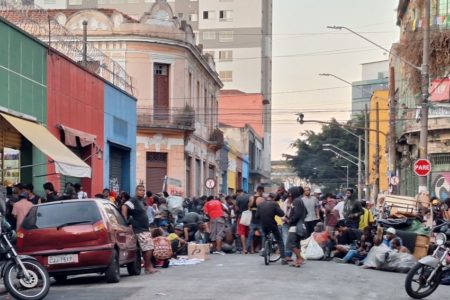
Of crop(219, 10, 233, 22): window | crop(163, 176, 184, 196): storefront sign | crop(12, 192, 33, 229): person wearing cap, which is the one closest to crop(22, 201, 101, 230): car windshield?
crop(12, 192, 33, 229): person wearing cap

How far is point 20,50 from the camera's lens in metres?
21.9

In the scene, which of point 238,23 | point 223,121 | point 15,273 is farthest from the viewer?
point 238,23

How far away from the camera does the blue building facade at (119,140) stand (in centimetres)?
3139

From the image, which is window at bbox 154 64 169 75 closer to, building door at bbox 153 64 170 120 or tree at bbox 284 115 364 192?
building door at bbox 153 64 170 120

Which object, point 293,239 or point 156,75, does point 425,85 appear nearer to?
point 293,239

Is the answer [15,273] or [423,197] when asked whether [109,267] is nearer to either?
[15,273]

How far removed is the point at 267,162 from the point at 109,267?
83.7 m

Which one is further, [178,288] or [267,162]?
[267,162]

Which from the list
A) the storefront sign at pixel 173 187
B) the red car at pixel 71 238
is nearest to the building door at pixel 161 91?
the storefront sign at pixel 173 187

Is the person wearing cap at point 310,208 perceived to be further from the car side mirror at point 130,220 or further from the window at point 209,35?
the window at point 209,35

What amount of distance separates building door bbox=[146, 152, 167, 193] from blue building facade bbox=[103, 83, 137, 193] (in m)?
8.40

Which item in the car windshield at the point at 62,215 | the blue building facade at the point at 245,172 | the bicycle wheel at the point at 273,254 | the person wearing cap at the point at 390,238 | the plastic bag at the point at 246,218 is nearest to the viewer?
the car windshield at the point at 62,215

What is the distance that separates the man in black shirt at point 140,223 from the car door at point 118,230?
0.92 m

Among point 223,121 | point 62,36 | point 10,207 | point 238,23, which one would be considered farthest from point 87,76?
point 238,23
